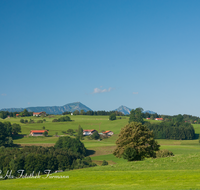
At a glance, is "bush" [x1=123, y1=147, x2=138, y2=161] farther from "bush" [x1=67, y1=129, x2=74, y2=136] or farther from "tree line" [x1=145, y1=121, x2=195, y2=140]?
"tree line" [x1=145, y1=121, x2=195, y2=140]

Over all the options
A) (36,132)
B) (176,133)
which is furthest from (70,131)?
(176,133)

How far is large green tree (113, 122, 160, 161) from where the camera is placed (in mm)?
54406

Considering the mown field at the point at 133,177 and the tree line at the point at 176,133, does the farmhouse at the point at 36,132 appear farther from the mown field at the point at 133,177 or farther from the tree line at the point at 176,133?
the mown field at the point at 133,177

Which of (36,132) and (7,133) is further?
(36,132)

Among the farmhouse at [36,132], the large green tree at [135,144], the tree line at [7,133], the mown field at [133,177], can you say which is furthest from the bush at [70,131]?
the large green tree at [135,144]

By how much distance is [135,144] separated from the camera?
55.8m

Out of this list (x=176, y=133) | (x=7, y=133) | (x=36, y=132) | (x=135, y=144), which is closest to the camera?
(x=135, y=144)

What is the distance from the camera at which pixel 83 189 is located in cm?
2384

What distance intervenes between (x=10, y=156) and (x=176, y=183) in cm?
8913

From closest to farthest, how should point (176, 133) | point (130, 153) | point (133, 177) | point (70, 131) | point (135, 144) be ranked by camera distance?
point (133, 177) < point (130, 153) < point (135, 144) < point (176, 133) < point (70, 131)

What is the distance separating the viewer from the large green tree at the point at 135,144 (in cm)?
5441

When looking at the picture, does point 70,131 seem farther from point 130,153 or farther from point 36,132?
point 130,153

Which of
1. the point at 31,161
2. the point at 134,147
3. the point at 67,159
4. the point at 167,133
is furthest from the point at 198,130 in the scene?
the point at 134,147

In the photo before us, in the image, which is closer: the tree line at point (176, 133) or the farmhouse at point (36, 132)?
the farmhouse at point (36, 132)
